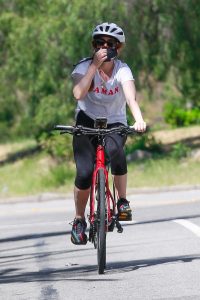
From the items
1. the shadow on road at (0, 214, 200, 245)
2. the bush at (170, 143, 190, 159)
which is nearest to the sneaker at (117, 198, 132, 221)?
the shadow on road at (0, 214, 200, 245)

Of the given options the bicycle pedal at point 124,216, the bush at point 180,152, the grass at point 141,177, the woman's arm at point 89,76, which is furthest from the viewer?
the bush at point 180,152

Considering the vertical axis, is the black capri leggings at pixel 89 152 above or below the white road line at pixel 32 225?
above

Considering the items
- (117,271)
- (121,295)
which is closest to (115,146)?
(117,271)

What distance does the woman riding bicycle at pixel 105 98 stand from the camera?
9.34m

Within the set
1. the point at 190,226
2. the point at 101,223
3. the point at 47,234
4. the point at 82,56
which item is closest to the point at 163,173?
the point at 82,56

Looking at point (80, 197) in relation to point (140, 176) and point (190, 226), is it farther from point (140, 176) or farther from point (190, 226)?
point (140, 176)

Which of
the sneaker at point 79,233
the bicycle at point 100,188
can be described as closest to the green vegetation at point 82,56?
the sneaker at point 79,233

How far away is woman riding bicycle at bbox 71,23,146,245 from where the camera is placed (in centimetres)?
934

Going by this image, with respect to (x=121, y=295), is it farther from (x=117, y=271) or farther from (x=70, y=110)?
(x=70, y=110)

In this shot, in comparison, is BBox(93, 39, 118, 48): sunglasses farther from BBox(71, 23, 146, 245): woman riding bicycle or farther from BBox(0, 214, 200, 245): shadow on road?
BBox(0, 214, 200, 245): shadow on road

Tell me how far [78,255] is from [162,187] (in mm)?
10138

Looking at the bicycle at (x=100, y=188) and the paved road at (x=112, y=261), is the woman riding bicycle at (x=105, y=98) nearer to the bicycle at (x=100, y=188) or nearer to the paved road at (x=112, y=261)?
the bicycle at (x=100, y=188)

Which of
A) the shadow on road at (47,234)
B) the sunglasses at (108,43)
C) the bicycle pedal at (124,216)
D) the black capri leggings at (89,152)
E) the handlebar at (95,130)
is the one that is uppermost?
the sunglasses at (108,43)

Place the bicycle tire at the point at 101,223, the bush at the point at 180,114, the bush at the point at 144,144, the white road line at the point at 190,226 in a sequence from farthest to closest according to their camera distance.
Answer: the bush at the point at 180,114
the bush at the point at 144,144
the white road line at the point at 190,226
the bicycle tire at the point at 101,223
